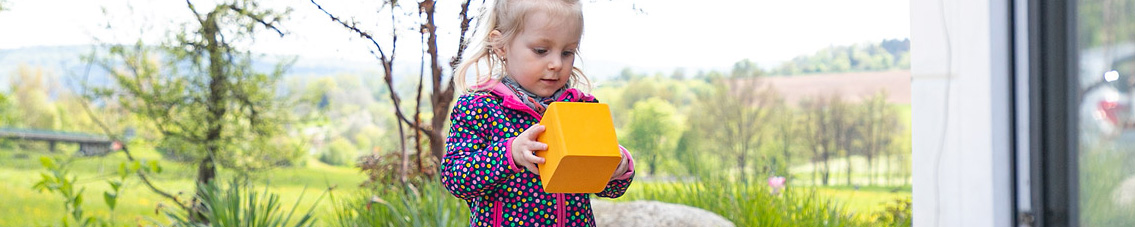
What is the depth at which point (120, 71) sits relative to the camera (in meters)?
3.46

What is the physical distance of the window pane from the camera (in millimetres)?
1239

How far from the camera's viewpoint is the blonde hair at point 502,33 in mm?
1228

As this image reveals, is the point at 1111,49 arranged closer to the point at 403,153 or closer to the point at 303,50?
the point at 403,153

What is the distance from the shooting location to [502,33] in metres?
1.28

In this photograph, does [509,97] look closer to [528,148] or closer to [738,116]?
[528,148]

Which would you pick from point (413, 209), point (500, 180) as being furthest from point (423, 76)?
point (500, 180)

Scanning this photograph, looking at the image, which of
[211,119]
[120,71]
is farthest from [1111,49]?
[120,71]

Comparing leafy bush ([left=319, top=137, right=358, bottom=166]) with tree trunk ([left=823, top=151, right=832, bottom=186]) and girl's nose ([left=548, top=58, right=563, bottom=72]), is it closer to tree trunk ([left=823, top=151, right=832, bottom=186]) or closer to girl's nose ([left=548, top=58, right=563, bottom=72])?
tree trunk ([left=823, top=151, right=832, bottom=186])

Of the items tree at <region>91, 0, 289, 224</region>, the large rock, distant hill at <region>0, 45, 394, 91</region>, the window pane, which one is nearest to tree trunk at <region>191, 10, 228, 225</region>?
tree at <region>91, 0, 289, 224</region>

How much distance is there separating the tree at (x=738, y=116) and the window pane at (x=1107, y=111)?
2622 mm

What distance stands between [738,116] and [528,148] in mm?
3017

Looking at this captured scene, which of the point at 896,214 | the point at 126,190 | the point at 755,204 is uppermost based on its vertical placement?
the point at 126,190

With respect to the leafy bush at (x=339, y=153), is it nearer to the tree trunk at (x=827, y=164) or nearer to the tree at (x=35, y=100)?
the tree at (x=35, y=100)

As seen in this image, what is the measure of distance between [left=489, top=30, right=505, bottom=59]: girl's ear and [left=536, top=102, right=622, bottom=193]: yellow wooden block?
206 mm
